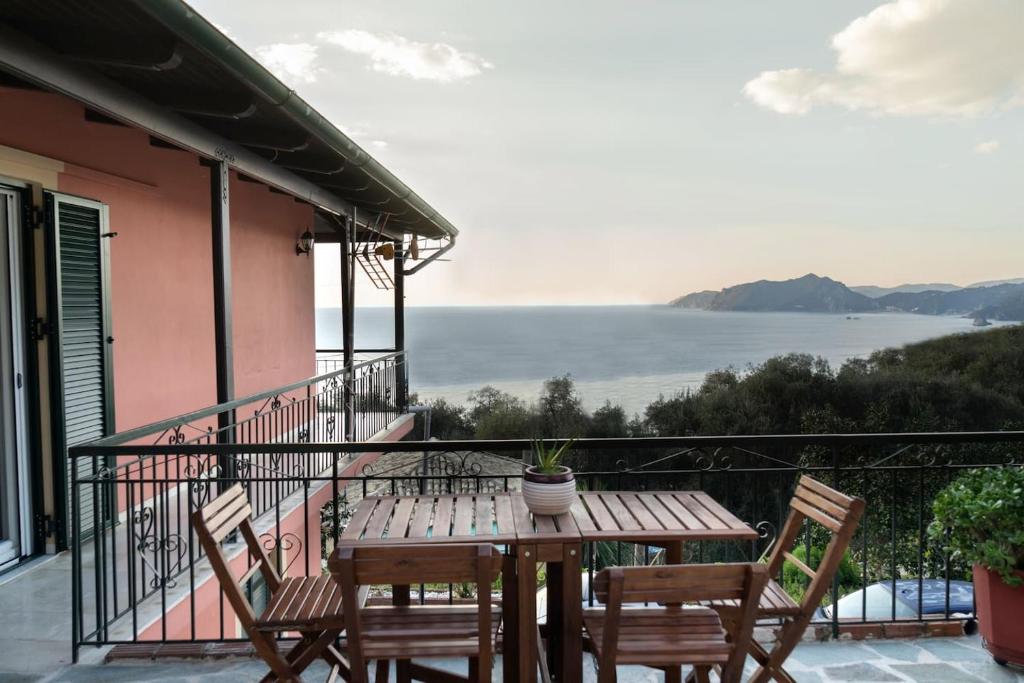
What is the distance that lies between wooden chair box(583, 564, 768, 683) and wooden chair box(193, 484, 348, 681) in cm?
87

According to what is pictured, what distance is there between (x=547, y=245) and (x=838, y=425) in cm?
2596

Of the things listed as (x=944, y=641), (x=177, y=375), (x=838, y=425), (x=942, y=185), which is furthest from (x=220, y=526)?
(x=942, y=185)

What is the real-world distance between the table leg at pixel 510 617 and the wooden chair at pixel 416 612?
0.42 ft

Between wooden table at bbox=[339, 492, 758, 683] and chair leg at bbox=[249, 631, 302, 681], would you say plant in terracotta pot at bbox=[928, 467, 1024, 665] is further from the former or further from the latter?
chair leg at bbox=[249, 631, 302, 681]

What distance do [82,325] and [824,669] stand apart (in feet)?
16.5

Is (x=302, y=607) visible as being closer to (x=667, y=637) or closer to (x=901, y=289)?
(x=667, y=637)

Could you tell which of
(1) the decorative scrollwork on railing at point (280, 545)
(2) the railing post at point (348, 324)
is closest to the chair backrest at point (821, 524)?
(1) the decorative scrollwork on railing at point (280, 545)

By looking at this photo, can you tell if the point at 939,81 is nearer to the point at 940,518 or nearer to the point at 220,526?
the point at 940,518

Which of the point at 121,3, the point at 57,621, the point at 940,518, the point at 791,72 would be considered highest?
the point at 791,72

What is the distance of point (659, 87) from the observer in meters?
27.1

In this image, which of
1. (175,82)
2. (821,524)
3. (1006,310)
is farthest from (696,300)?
(821,524)

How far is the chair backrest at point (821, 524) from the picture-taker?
2357 millimetres

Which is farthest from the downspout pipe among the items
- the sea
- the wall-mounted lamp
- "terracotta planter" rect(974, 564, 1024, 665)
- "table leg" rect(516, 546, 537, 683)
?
the sea

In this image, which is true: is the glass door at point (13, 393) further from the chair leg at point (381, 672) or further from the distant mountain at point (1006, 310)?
the distant mountain at point (1006, 310)
